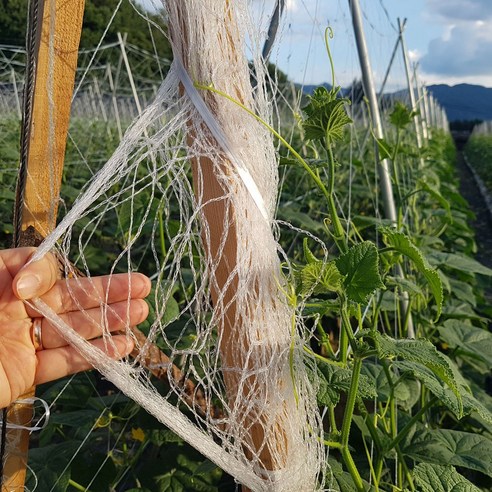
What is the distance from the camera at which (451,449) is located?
136 centimetres

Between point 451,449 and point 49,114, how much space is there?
3.38 ft

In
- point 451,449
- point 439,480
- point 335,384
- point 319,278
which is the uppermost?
point 319,278

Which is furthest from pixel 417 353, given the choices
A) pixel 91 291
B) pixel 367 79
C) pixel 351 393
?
pixel 367 79

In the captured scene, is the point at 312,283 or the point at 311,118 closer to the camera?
the point at 312,283

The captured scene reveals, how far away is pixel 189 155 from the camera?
0.79m

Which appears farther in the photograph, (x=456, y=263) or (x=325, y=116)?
(x=456, y=263)

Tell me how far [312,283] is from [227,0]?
0.36m

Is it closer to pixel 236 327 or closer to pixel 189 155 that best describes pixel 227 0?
pixel 189 155

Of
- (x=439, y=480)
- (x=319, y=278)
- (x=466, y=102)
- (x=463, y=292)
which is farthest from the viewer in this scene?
(x=466, y=102)

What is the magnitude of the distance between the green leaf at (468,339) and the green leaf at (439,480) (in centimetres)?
73

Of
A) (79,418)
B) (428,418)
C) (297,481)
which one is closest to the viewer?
(297,481)

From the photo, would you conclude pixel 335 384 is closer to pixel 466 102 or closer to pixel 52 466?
pixel 52 466

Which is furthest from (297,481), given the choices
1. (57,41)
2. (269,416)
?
(57,41)

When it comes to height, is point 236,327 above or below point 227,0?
below
